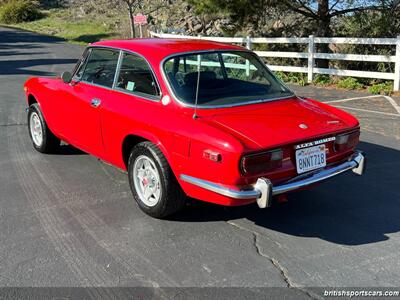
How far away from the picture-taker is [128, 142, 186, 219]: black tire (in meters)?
4.13

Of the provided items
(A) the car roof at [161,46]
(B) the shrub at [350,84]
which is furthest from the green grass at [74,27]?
(A) the car roof at [161,46]

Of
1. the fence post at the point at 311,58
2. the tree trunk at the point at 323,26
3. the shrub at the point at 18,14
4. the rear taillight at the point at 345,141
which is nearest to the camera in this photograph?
the rear taillight at the point at 345,141

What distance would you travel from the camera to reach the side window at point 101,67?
508cm

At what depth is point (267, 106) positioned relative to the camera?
4535mm

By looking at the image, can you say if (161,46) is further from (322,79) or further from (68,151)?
(322,79)

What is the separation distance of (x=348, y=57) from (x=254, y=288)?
1098cm

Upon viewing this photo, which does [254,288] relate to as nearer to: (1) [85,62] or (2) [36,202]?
(2) [36,202]

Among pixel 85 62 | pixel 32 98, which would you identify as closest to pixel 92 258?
pixel 85 62

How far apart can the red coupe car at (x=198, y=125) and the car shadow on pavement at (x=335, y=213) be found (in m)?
0.47

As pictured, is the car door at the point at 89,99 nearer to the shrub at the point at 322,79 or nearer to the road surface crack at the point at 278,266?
the road surface crack at the point at 278,266

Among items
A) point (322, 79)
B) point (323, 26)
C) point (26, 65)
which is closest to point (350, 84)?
point (322, 79)

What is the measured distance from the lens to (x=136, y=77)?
4.73 meters

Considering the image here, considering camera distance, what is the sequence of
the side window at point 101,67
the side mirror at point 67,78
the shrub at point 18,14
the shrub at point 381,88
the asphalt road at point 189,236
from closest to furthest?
the asphalt road at point 189,236, the side window at point 101,67, the side mirror at point 67,78, the shrub at point 381,88, the shrub at point 18,14

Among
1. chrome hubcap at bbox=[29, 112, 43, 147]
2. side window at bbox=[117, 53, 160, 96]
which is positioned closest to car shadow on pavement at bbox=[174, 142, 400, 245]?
side window at bbox=[117, 53, 160, 96]
